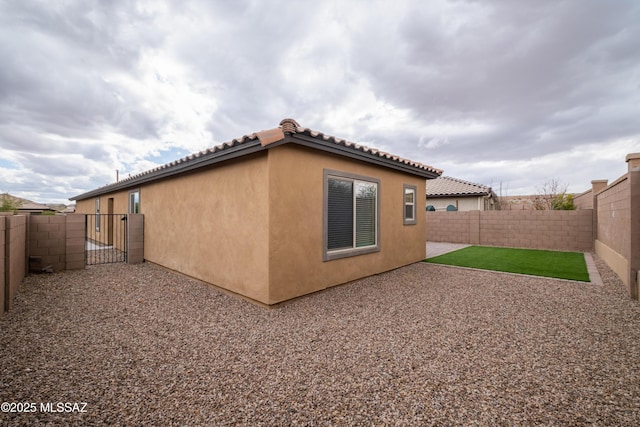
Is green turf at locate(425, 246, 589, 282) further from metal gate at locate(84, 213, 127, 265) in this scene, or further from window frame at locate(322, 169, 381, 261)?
metal gate at locate(84, 213, 127, 265)

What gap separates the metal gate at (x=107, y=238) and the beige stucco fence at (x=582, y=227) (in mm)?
13010

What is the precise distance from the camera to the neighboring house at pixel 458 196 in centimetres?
1742

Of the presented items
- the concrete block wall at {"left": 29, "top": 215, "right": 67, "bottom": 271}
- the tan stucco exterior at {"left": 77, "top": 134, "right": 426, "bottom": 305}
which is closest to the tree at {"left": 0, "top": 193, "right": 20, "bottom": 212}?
the concrete block wall at {"left": 29, "top": 215, "right": 67, "bottom": 271}

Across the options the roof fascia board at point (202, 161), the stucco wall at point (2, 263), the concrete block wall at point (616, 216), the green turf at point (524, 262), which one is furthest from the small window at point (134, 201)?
the concrete block wall at point (616, 216)

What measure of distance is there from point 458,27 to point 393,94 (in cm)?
374

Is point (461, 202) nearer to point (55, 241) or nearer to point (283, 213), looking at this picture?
point (283, 213)

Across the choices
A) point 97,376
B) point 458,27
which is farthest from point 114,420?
point 458,27

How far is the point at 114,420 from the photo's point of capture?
192 cm

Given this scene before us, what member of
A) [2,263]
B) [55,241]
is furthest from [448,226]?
[55,241]

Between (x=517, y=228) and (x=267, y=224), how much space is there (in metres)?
12.8

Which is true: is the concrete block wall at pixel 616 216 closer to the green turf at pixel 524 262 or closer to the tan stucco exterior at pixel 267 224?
the green turf at pixel 524 262

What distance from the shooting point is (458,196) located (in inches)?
704

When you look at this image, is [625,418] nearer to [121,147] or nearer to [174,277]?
[174,277]

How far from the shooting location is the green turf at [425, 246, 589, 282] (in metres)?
6.90
